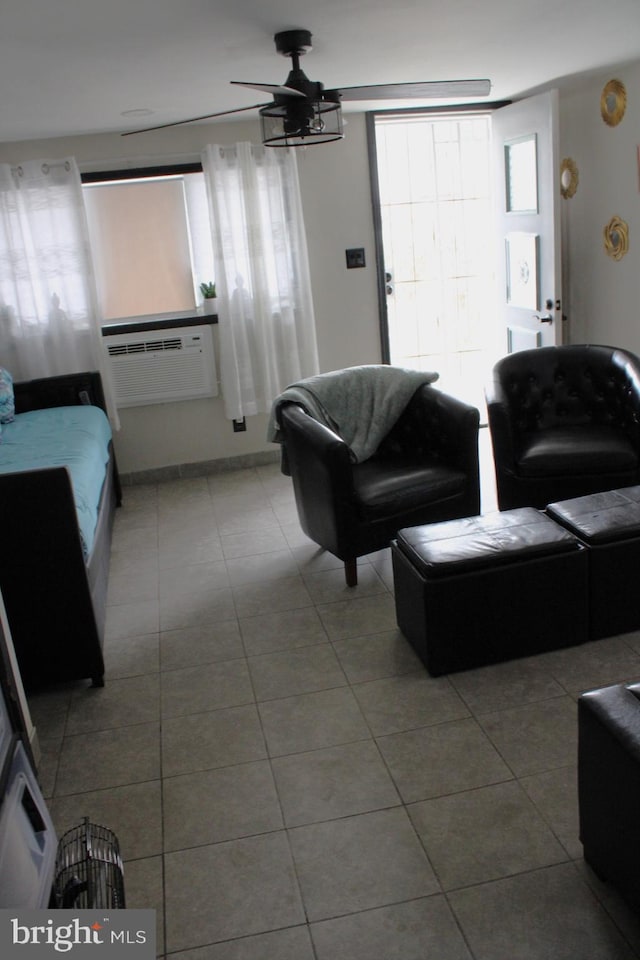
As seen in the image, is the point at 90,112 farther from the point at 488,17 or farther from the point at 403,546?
the point at 403,546

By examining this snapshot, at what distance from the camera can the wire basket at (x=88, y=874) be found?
1572mm

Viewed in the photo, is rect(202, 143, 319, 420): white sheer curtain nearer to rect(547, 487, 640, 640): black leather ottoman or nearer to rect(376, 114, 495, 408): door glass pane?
rect(376, 114, 495, 408): door glass pane

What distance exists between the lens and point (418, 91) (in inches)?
127

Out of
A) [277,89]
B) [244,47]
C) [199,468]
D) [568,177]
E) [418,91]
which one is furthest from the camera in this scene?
[199,468]

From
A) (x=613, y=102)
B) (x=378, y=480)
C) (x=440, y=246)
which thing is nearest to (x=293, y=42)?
(x=378, y=480)

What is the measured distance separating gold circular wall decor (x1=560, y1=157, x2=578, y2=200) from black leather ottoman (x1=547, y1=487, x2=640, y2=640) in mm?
2741

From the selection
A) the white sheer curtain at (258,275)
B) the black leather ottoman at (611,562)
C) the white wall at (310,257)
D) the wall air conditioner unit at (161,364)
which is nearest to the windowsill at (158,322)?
the wall air conditioner unit at (161,364)

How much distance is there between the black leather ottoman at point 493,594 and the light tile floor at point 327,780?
0.08m

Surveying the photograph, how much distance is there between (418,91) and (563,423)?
1.81 m

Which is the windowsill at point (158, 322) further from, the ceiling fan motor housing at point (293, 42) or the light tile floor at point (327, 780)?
the ceiling fan motor housing at point (293, 42)

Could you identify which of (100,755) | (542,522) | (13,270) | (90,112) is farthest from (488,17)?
(13,270)

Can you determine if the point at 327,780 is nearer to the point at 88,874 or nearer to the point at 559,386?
the point at 88,874

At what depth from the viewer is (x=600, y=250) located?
4918 millimetres

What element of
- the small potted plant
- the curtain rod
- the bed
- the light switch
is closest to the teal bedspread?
the bed
